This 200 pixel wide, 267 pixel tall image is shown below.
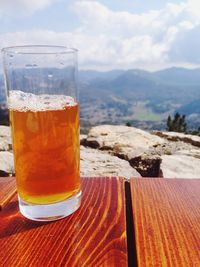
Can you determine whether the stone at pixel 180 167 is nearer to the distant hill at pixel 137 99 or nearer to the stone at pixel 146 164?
the stone at pixel 146 164

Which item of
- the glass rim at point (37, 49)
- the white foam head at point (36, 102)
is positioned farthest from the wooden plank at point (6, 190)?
the glass rim at point (37, 49)

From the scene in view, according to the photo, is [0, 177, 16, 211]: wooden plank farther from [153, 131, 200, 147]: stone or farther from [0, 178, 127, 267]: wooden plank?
[153, 131, 200, 147]: stone

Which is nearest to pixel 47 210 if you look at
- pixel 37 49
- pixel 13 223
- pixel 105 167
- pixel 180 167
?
pixel 13 223

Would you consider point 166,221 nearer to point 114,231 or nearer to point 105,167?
point 114,231

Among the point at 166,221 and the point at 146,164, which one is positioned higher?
the point at 166,221

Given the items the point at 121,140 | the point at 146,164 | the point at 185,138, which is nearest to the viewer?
the point at 146,164

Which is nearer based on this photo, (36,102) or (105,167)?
(36,102)
